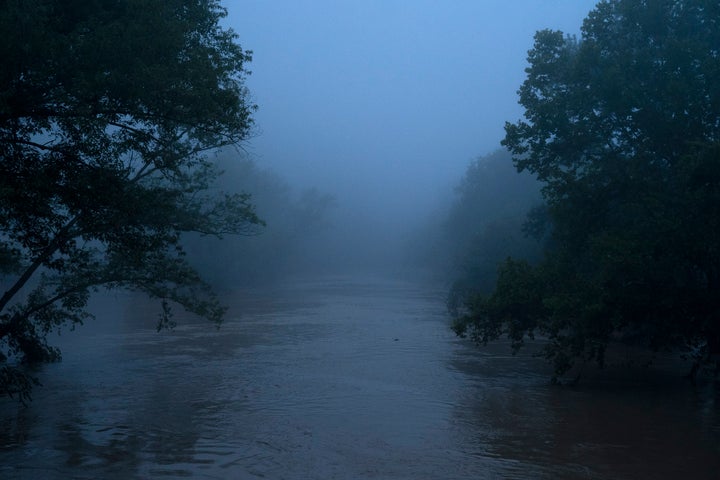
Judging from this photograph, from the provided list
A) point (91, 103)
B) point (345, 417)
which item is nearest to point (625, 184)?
point (345, 417)

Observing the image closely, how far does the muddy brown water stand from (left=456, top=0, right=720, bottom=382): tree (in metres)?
1.90

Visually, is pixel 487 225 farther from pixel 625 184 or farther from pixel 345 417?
pixel 345 417

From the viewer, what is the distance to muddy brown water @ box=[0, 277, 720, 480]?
1138cm

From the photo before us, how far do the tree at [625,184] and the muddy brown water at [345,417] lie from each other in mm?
Result: 1896

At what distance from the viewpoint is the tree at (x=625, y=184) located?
1586 centimetres

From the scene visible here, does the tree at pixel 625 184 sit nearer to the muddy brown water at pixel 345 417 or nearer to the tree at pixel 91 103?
the muddy brown water at pixel 345 417

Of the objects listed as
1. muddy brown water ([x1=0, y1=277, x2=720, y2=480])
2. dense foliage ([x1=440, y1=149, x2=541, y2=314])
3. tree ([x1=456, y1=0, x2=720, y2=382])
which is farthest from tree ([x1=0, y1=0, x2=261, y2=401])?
dense foliage ([x1=440, y1=149, x2=541, y2=314])

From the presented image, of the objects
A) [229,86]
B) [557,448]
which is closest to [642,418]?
[557,448]

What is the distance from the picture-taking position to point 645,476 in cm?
1089

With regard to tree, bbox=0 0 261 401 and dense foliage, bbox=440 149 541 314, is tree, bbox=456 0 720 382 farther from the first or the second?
dense foliage, bbox=440 149 541 314

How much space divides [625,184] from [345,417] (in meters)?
9.89

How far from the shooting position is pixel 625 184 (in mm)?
18734

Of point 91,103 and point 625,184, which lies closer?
point 91,103

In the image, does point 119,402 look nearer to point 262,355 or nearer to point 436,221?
point 262,355
